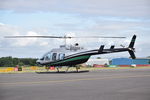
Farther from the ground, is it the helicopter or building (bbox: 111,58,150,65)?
building (bbox: 111,58,150,65)

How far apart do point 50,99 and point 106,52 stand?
76.6ft

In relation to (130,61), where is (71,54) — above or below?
below

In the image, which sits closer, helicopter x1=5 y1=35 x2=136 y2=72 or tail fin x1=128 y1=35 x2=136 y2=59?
helicopter x1=5 y1=35 x2=136 y2=72

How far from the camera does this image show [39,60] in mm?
37219

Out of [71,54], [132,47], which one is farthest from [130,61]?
[71,54]

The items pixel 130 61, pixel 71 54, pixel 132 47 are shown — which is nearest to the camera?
pixel 71 54

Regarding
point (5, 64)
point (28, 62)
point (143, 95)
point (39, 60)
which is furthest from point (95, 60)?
point (143, 95)

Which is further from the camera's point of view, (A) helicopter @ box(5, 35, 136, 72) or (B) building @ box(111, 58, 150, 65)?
(B) building @ box(111, 58, 150, 65)

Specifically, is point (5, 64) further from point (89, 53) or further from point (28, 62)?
point (89, 53)

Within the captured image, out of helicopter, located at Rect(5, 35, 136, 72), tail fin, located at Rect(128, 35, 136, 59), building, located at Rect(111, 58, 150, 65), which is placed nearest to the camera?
helicopter, located at Rect(5, 35, 136, 72)

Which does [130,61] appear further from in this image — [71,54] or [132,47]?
[71,54]

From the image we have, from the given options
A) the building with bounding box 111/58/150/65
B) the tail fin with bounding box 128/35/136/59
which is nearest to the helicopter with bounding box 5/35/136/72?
the tail fin with bounding box 128/35/136/59

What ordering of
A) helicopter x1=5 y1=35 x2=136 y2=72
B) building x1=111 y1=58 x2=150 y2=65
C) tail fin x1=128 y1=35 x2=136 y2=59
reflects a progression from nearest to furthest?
helicopter x1=5 y1=35 x2=136 y2=72 < tail fin x1=128 y1=35 x2=136 y2=59 < building x1=111 y1=58 x2=150 y2=65

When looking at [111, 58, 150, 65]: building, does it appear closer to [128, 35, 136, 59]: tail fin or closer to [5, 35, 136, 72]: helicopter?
[128, 35, 136, 59]: tail fin
